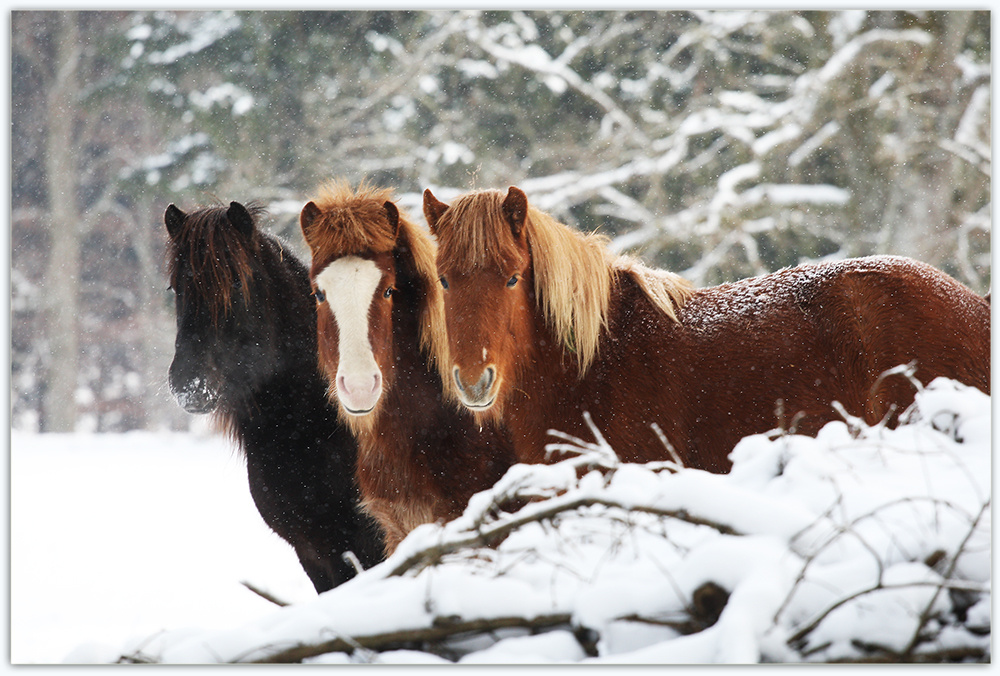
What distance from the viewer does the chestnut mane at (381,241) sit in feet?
8.32

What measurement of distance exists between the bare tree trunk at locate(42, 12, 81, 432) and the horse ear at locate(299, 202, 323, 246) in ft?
4.85

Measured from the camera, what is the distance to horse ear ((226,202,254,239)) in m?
2.73

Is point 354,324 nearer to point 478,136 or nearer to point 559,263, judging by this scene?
point 559,263

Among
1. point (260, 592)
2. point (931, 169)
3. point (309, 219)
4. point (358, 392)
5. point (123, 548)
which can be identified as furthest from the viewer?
point (931, 169)

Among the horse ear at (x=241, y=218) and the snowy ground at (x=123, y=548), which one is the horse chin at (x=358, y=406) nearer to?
the snowy ground at (x=123, y=548)

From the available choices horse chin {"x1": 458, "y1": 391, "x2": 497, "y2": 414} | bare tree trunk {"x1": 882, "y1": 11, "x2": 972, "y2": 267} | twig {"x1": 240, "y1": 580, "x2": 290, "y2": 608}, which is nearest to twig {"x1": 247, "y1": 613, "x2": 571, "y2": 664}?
twig {"x1": 240, "y1": 580, "x2": 290, "y2": 608}

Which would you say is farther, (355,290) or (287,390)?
(287,390)

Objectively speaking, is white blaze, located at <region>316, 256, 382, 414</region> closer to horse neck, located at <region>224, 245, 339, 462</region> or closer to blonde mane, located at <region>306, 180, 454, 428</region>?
blonde mane, located at <region>306, 180, 454, 428</region>

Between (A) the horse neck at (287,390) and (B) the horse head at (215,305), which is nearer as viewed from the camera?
(B) the horse head at (215,305)

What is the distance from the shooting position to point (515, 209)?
93.5 inches

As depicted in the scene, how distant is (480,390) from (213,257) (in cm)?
105

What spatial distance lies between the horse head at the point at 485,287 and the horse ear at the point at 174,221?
0.91 metres

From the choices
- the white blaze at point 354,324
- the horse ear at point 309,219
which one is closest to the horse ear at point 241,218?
the horse ear at point 309,219

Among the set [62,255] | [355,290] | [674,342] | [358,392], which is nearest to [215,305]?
[355,290]
